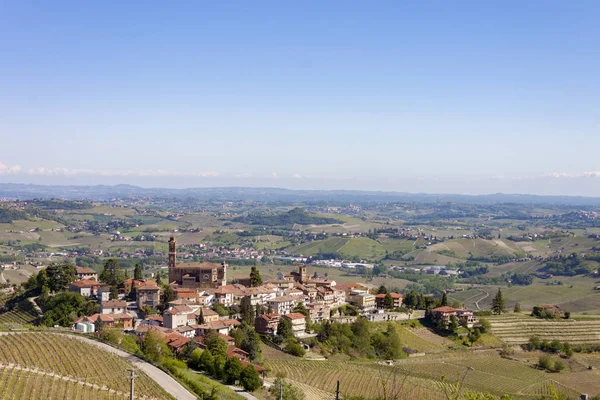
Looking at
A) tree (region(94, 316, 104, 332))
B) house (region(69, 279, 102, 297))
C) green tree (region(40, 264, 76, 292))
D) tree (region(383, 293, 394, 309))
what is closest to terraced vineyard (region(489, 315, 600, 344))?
tree (region(383, 293, 394, 309))

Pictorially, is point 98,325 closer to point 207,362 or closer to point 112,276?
point 207,362

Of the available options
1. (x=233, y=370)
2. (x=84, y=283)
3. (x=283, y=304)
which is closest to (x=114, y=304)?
(x=84, y=283)

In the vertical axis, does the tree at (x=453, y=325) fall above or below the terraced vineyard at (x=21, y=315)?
below

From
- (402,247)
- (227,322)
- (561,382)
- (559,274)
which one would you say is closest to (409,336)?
(561,382)

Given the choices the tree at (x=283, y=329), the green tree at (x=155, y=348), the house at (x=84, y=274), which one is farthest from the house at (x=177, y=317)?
the house at (x=84, y=274)

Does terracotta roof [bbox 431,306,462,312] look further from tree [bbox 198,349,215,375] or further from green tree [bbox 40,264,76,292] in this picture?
green tree [bbox 40,264,76,292]

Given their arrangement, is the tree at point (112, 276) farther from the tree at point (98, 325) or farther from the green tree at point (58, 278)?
the tree at point (98, 325)
